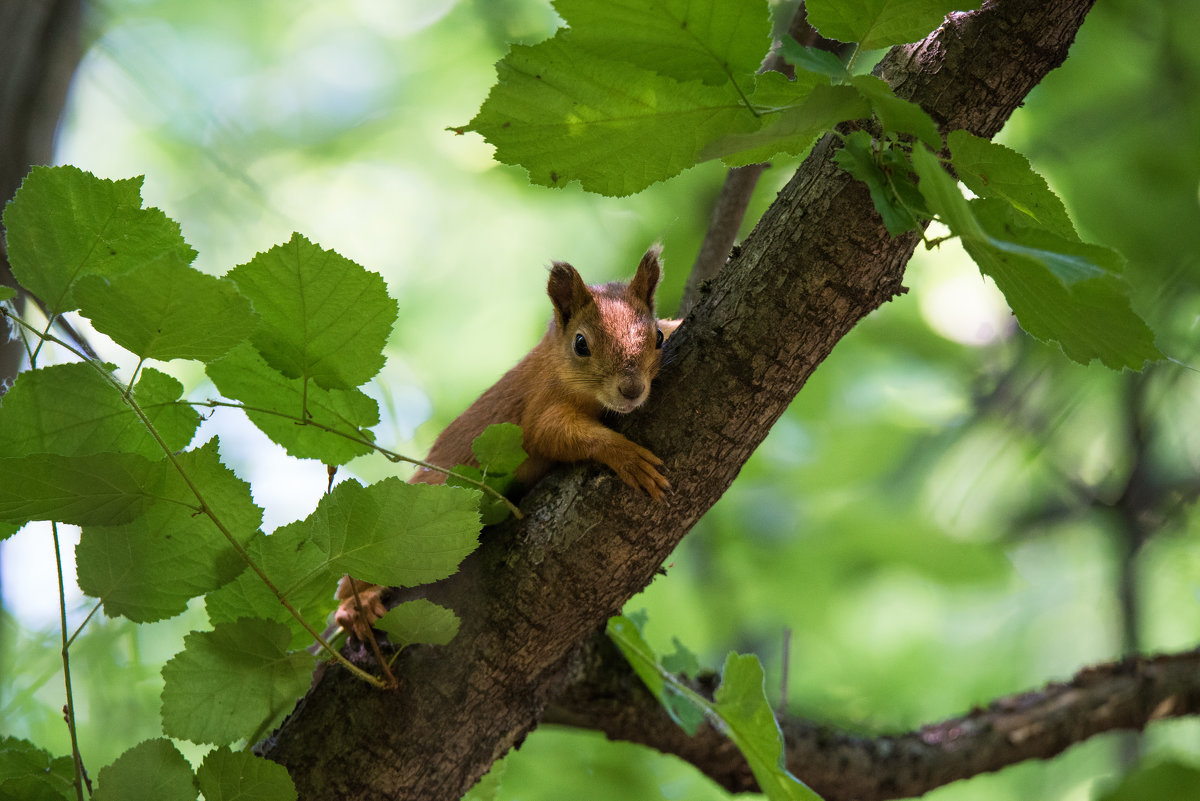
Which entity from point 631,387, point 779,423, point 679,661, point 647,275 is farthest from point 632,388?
point 779,423

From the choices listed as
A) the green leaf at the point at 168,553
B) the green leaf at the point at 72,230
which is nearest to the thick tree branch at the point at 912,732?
the green leaf at the point at 168,553

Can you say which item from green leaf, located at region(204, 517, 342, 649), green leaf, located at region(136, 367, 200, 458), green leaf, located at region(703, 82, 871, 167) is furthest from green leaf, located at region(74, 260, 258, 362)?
green leaf, located at region(703, 82, 871, 167)

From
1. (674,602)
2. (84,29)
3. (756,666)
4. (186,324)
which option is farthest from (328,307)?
A: (674,602)

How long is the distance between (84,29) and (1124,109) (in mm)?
2388

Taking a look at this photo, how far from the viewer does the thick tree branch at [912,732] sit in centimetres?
210

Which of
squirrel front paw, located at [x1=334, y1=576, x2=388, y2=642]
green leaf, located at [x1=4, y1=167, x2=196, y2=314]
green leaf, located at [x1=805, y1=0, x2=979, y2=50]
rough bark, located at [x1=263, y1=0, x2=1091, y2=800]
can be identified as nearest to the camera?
green leaf, located at [x1=805, y1=0, x2=979, y2=50]

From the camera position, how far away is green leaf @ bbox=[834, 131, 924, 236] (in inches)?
34.1

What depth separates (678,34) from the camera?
81 cm

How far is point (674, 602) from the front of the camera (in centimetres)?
334

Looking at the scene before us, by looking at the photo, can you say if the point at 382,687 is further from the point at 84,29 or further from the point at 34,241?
the point at 84,29

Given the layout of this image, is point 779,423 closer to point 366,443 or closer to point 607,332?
point 607,332

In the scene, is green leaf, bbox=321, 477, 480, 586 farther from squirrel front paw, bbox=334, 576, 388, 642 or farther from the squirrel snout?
the squirrel snout

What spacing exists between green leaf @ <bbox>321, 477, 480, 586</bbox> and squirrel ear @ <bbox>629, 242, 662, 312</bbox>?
154 centimetres

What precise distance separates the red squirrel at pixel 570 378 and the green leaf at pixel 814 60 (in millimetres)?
894
